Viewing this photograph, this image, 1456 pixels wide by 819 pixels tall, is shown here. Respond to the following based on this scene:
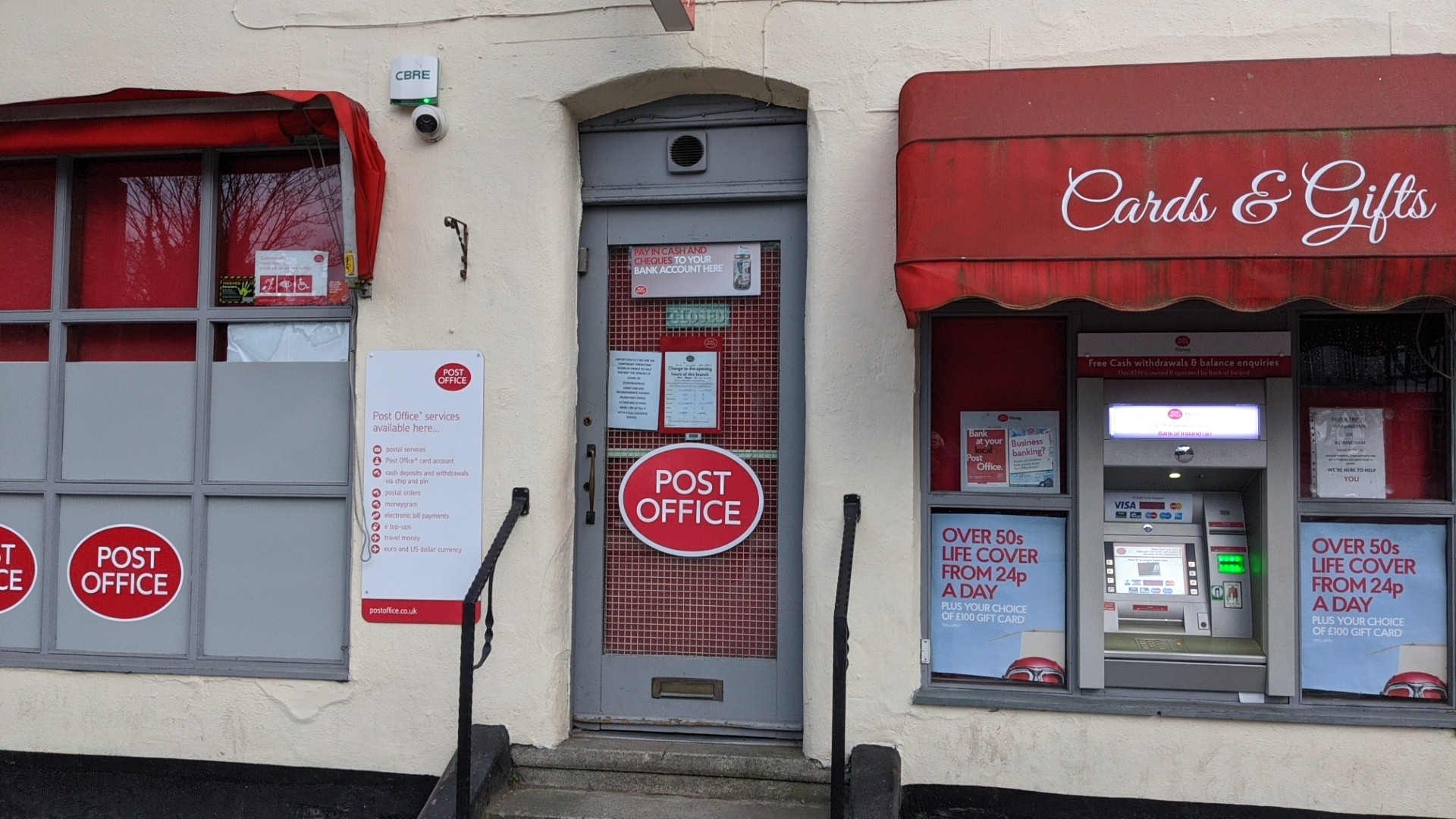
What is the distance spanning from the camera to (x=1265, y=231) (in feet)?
10.9

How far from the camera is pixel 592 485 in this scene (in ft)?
14.2

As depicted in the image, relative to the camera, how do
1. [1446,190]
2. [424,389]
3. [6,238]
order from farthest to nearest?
[6,238] → [424,389] → [1446,190]

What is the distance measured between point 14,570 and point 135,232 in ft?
5.23

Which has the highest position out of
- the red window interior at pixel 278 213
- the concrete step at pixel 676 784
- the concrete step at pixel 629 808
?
the red window interior at pixel 278 213

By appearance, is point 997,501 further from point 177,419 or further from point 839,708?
point 177,419

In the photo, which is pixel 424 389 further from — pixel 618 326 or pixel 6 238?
pixel 6 238

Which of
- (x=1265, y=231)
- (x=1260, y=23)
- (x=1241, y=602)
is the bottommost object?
(x=1241, y=602)

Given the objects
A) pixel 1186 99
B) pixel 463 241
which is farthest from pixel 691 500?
pixel 1186 99

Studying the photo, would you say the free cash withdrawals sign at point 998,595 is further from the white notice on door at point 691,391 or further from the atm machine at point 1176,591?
the white notice on door at point 691,391

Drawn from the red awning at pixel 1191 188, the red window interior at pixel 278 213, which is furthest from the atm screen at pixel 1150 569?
the red window interior at pixel 278 213

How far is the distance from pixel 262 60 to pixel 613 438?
7.24 ft

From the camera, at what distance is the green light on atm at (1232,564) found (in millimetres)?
3902

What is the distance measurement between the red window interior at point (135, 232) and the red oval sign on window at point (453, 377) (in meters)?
1.28

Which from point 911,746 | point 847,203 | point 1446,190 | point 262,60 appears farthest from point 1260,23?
point 262,60
